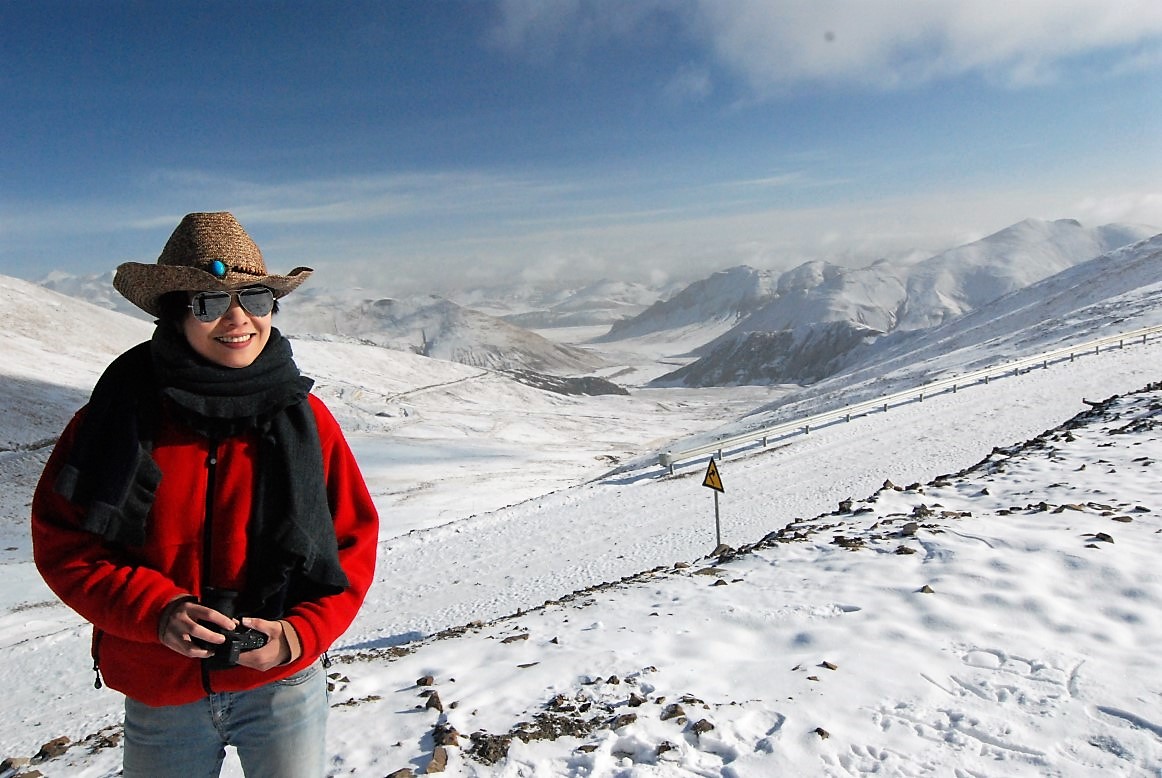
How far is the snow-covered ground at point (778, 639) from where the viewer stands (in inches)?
204

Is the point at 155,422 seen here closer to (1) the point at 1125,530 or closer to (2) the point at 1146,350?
(1) the point at 1125,530

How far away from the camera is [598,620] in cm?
899

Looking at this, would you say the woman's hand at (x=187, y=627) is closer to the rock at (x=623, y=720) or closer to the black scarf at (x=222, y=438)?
the black scarf at (x=222, y=438)

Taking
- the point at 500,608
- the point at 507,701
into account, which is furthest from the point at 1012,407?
the point at 507,701

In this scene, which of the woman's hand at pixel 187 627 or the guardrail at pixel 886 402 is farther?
the guardrail at pixel 886 402

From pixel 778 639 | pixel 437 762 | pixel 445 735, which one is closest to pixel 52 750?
pixel 445 735

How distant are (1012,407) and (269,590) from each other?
92.4ft

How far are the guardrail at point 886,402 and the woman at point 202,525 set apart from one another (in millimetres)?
23938

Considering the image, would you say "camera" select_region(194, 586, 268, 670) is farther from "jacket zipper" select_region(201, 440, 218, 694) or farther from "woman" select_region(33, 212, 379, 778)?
"jacket zipper" select_region(201, 440, 218, 694)

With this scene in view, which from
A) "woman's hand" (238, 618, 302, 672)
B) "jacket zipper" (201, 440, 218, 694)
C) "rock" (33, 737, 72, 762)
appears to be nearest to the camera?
"woman's hand" (238, 618, 302, 672)

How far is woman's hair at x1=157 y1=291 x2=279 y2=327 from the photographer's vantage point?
293 cm

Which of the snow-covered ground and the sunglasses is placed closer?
the sunglasses

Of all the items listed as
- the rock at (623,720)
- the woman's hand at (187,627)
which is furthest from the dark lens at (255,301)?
the rock at (623,720)

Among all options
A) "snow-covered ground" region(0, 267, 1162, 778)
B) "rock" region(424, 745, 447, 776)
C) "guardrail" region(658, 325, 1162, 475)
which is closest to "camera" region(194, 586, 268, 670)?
"rock" region(424, 745, 447, 776)
